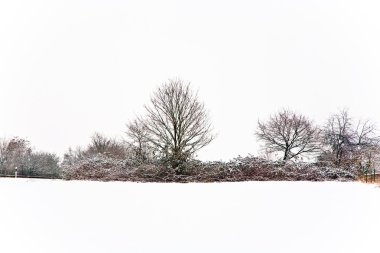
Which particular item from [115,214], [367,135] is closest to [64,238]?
[115,214]

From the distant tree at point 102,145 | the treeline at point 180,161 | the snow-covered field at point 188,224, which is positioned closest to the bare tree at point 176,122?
the treeline at point 180,161

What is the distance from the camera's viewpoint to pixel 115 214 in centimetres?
720

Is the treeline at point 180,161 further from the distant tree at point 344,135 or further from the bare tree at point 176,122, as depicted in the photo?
the distant tree at point 344,135

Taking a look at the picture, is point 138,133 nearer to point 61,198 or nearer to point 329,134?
point 61,198

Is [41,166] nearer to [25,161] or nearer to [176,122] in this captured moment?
[25,161]

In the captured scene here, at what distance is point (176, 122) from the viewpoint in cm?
2142

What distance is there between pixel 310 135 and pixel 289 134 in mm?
1870

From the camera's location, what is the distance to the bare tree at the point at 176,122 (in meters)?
21.1

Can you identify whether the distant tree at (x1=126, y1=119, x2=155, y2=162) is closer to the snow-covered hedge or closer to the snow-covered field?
the snow-covered hedge

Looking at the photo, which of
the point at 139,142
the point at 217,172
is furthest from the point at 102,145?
the point at 217,172

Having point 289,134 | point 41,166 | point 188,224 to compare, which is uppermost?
point 289,134

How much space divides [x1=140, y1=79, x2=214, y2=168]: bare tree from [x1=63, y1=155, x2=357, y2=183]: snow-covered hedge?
130 cm

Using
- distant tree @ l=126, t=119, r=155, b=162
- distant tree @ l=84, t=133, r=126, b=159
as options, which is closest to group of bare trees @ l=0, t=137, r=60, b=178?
distant tree @ l=84, t=133, r=126, b=159

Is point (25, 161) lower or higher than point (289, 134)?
lower
